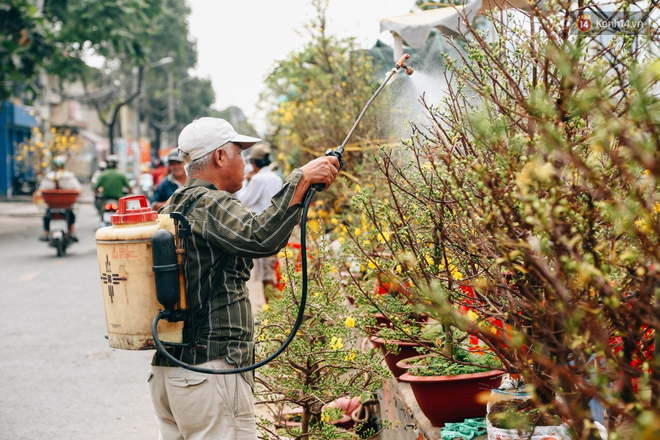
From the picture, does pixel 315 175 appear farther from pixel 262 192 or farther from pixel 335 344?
pixel 262 192

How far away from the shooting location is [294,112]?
31.9 feet

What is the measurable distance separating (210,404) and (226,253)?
60cm

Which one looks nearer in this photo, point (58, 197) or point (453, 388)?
point (453, 388)

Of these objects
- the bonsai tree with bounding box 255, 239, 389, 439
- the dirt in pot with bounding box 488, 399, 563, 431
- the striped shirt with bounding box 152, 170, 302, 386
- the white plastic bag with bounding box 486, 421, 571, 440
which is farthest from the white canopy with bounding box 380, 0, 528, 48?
the white plastic bag with bounding box 486, 421, 571, 440

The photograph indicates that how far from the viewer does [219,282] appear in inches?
110

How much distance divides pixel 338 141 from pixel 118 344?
5.98 m

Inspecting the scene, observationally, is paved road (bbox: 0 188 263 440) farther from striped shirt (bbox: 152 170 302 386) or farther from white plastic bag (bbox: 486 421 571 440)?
white plastic bag (bbox: 486 421 571 440)

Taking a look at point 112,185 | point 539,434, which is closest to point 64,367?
point 539,434

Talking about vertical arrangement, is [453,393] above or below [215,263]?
below

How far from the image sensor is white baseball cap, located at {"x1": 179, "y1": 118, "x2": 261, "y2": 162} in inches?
113

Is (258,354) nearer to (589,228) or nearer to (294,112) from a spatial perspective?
(589,228)

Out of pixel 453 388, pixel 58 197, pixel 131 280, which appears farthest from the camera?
pixel 58 197

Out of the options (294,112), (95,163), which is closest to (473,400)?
(294,112)

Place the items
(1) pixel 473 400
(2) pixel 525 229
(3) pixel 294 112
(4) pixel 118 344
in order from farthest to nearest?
(3) pixel 294 112, (1) pixel 473 400, (4) pixel 118 344, (2) pixel 525 229
